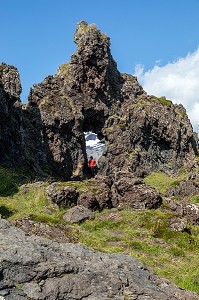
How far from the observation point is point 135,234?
25062mm

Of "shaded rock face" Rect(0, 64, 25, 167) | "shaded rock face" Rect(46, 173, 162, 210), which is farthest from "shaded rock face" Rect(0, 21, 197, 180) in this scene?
"shaded rock face" Rect(46, 173, 162, 210)

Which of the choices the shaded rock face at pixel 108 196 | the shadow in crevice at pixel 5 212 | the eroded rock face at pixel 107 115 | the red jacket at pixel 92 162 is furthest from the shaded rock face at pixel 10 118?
the shadow in crevice at pixel 5 212

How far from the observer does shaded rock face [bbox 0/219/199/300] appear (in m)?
9.30

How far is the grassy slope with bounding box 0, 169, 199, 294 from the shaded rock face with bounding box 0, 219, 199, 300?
555 cm

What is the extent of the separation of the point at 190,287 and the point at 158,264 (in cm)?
423

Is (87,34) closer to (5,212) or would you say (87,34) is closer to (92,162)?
(92,162)

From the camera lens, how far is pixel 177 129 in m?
70.0

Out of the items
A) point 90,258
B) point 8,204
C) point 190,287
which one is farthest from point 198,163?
point 90,258

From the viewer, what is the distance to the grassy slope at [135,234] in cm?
1945

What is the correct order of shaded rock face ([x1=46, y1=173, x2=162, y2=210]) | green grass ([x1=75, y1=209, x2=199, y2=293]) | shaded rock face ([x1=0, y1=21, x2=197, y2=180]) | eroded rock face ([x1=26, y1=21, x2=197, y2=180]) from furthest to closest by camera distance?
1. eroded rock face ([x1=26, y1=21, x2=197, y2=180])
2. shaded rock face ([x1=0, y1=21, x2=197, y2=180])
3. shaded rock face ([x1=46, y1=173, x2=162, y2=210])
4. green grass ([x1=75, y1=209, x2=199, y2=293])

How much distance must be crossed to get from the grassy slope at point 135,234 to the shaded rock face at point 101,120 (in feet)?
94.0

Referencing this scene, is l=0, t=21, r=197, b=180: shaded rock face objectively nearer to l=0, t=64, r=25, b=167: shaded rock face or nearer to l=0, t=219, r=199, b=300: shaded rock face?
l=0, t=64, r=25, b=167: shaded rock face

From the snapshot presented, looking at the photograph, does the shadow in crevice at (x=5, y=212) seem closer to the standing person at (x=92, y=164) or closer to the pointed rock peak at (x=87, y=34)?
the standing person at (x=92, y=164)

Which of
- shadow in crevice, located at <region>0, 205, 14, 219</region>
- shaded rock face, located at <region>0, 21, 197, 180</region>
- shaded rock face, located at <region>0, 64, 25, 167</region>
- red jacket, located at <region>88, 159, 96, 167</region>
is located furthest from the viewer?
red jacket, located at <region>88, 159, 96, 167</region>
